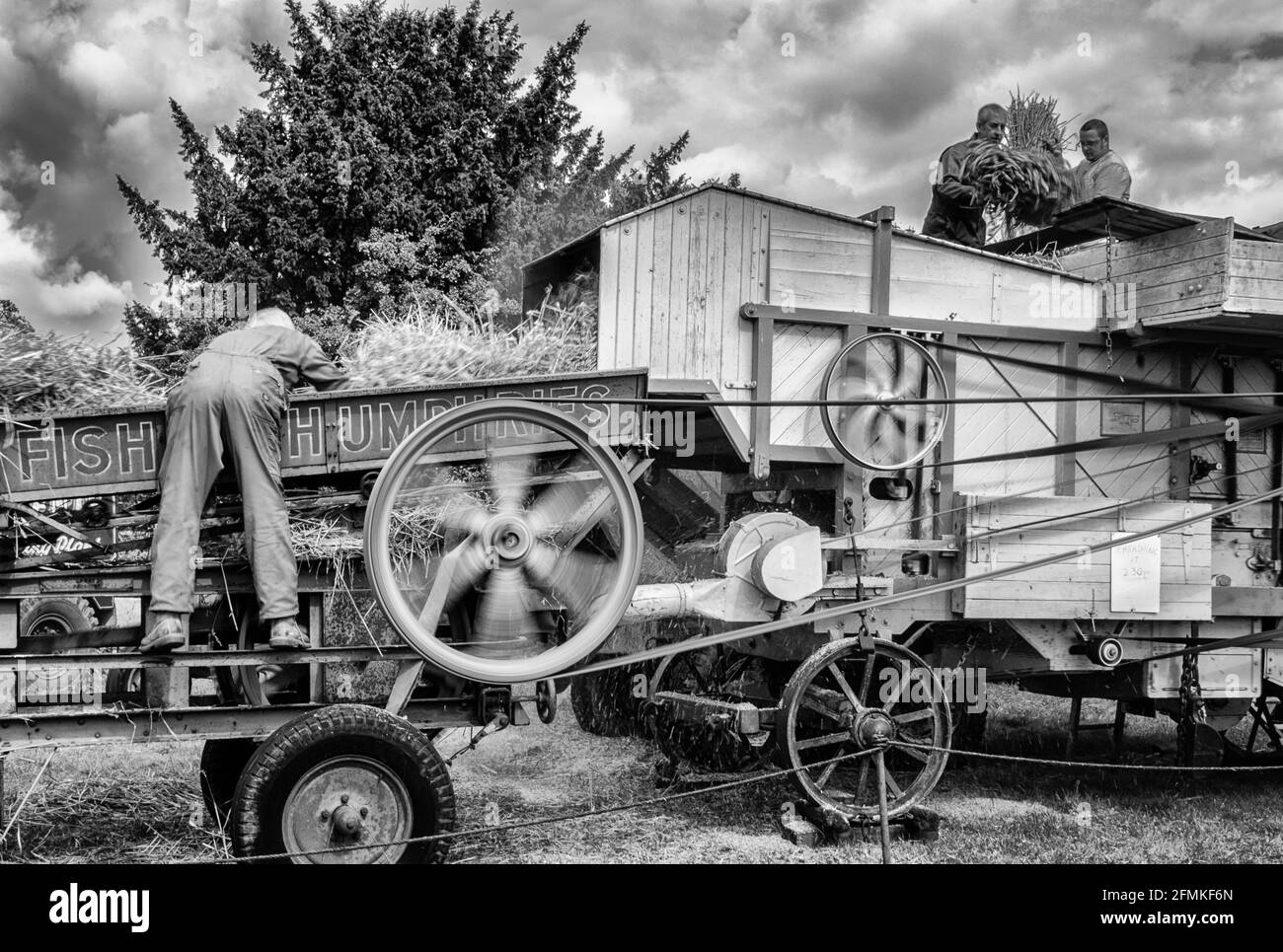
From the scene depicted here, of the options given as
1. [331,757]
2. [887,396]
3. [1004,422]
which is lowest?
[331,757]

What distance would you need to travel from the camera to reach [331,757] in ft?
16.7

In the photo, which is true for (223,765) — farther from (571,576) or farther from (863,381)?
(863,381)

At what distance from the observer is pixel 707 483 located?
854cm

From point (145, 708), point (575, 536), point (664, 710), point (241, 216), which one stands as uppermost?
point (241, 216)

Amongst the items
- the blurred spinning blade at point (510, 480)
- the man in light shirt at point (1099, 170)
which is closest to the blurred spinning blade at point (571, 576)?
the blurred spinning blade at point (510, 480)

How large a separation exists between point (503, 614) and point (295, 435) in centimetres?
131

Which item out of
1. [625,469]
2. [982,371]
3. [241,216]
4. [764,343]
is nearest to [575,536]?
[625,469]

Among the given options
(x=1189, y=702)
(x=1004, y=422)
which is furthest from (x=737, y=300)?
(x=1189, y=702)

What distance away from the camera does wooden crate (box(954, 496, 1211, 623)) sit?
7.16m

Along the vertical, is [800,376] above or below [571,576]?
above

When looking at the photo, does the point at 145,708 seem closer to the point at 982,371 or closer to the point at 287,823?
the point at 287,823

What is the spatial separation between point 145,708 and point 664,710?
3.82 metres
